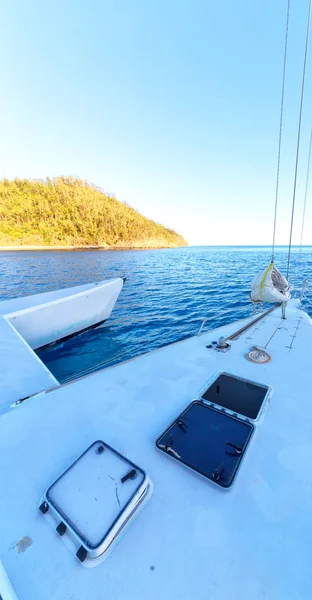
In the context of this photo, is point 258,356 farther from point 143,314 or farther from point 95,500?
point 143,314

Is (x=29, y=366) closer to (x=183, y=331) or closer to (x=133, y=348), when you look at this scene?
(x=133, y=348)

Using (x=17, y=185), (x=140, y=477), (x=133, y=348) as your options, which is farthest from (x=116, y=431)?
(x=17, y=185)

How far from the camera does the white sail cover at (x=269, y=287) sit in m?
4.61

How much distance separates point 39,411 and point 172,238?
11027cm

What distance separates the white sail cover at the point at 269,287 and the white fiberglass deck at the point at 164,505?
2112 millimetres

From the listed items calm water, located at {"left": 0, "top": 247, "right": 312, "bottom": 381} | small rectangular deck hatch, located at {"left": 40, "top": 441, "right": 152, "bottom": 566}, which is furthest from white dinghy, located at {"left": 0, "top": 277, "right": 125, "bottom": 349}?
small rectangular deck hatch, located at {"left": 40, "top": 441, "right": 152, "bottom": 566}

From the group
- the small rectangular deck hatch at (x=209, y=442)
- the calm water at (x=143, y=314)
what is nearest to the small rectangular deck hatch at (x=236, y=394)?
the small rectangular deck hatch at (x=209, y=442)

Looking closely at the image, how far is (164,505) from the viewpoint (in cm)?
163

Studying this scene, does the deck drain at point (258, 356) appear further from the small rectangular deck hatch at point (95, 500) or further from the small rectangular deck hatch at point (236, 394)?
the small rectangular deck hatch at point (95, 500)

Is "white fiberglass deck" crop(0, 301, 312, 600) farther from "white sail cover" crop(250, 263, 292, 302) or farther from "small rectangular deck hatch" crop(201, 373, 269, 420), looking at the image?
"white sail cover" crop(250, 263, 292, 302)

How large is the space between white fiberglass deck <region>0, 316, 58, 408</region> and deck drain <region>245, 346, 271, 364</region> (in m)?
3.39

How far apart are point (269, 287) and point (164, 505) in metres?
4.27

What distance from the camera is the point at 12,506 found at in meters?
1.61

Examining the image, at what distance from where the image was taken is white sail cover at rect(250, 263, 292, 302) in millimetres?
4605
